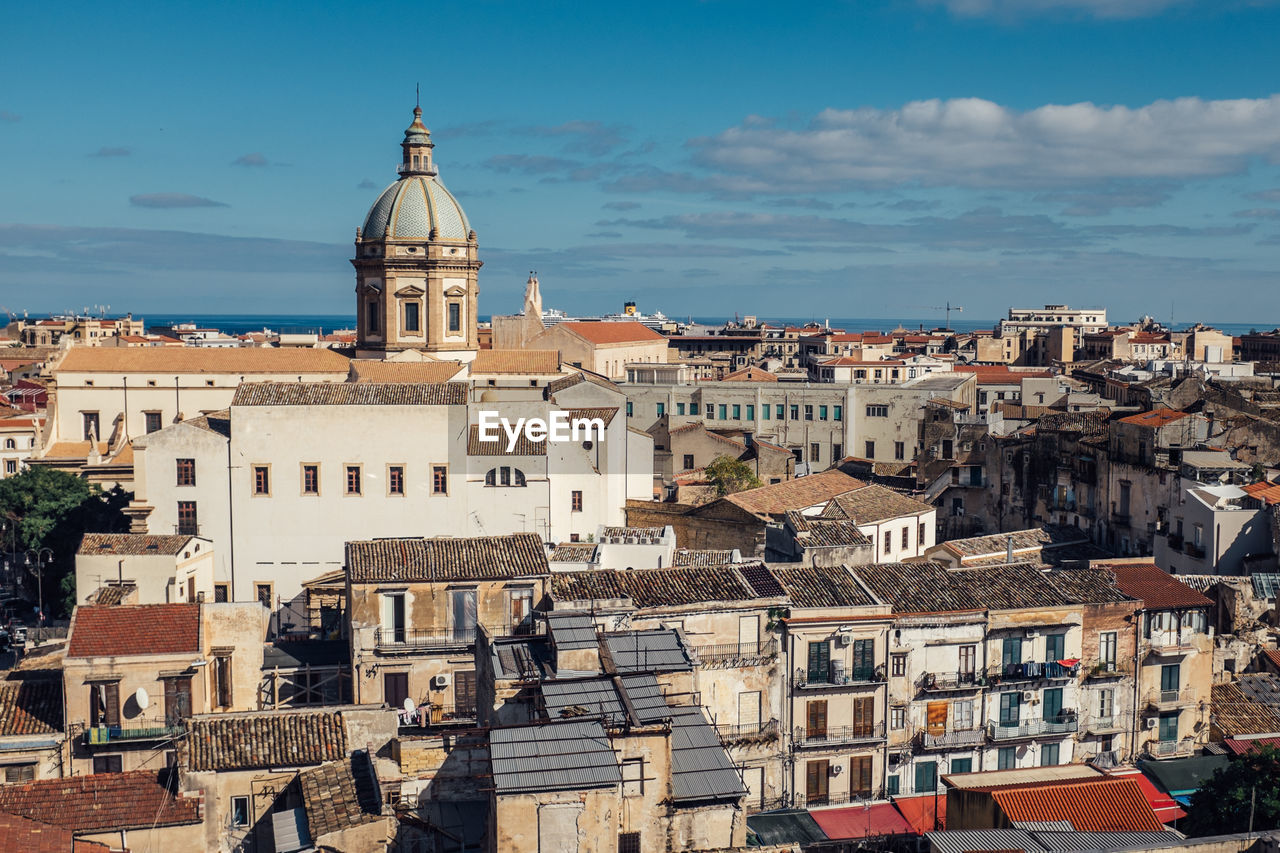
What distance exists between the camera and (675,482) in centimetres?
5044

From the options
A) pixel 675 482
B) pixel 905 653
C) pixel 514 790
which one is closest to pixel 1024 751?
pixel 905 653

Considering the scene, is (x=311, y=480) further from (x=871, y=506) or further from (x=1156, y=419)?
(x=1156, y=419)

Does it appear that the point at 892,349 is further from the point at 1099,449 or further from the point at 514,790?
the point at 514,790

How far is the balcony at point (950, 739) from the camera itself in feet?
83.4

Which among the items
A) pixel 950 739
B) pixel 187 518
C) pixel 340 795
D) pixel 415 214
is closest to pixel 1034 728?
pixel 950 739

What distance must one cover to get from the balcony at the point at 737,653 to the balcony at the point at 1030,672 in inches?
184

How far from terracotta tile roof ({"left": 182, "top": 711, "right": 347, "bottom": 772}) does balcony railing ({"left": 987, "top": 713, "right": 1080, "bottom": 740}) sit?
12258mm

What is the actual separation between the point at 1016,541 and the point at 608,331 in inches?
1994

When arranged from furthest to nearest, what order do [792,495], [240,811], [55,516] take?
[55,516] < [792,495] < [240,811]

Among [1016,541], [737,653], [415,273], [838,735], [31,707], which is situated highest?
[415,273]

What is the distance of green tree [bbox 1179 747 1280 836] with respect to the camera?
67.7 ft

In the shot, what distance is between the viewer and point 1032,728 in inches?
1022

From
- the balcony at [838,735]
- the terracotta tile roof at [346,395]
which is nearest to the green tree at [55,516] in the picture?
the terracotta tile roof at [346,395]

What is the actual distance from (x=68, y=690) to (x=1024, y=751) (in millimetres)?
17935
